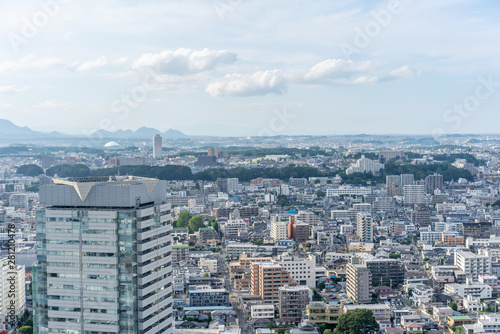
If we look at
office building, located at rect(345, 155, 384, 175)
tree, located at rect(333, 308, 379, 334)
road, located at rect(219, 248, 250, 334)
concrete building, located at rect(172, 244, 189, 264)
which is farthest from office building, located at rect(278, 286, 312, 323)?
office building, located at rect(345, 155, 384, 175)

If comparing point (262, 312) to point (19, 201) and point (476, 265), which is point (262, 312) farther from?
point (19, 201)

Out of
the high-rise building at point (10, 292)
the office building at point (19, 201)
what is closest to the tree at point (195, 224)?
the office building at point (19, 201)

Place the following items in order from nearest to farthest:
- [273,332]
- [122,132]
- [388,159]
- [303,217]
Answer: [273,332] → [303,217] → [388,159] → [122,132]

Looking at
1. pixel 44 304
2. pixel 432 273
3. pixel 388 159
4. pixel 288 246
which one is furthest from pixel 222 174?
pixel 44 304

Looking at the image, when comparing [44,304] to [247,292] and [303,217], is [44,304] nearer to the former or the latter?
[247,292]

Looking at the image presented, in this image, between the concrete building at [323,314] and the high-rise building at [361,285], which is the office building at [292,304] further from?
the high-rise building at [361,285]
